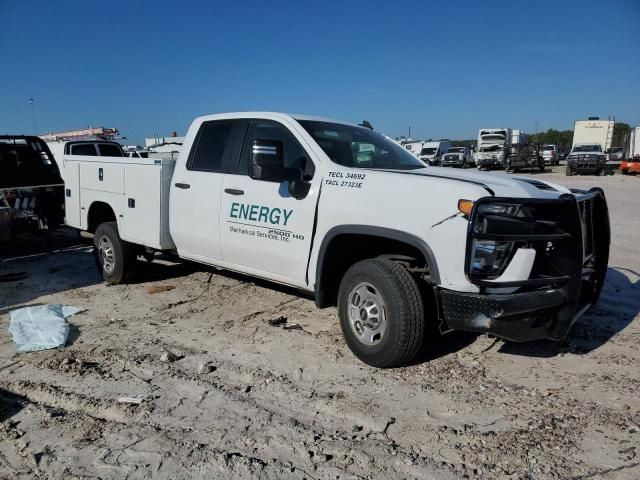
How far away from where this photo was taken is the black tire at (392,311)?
3.68 metres

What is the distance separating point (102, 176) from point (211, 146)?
70.7 inches

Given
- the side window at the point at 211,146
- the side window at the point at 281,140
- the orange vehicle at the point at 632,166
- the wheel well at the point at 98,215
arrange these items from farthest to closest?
the orange vehicle at the point at 632,166, the wheel well at the point at 98,215, the side window at the point at 211,146, the side window at the point at 281,140

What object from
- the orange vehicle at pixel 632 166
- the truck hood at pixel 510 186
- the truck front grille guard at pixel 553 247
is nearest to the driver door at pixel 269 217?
the truck hood at pixel 510 186

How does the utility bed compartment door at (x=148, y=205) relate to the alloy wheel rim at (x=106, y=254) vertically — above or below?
above

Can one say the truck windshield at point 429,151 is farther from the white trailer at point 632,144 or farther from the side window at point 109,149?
the side window at point 109,149

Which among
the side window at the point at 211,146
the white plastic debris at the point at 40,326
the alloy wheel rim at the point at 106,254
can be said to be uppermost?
the side window at the point at 211,146

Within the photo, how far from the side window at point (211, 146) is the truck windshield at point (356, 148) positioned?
0.91 m

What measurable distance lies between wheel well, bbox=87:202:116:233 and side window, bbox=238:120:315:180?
2.52 m

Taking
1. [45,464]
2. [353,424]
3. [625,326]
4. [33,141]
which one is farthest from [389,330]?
[33,141]

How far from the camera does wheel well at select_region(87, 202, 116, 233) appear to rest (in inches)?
261

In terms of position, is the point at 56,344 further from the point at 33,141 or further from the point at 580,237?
the point at 33,141

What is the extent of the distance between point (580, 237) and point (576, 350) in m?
1.26

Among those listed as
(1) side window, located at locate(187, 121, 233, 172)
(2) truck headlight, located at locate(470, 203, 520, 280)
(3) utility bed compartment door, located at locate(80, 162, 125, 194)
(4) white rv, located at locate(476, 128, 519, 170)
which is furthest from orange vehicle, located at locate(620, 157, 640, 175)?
(2) truck headlight, located at locate(470, 203, 520, 280)

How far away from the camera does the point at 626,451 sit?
2.92 meters
